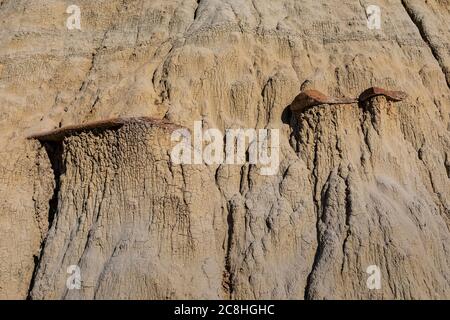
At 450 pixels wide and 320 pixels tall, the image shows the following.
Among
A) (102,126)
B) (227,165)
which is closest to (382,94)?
(227,165)

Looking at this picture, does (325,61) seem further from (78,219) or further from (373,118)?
(78,219)

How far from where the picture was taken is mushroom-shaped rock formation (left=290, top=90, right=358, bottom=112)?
1584 centimetres

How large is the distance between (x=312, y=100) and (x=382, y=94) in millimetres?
1630

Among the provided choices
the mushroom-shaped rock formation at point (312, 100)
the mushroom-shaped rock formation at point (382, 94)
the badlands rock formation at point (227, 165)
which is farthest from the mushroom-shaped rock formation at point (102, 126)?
the mushroom-shaped rock formation at point (382, 94)

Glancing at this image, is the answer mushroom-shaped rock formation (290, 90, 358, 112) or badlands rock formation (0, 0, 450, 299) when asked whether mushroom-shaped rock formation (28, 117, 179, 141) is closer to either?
badlands rock formation (0, 0, 450, 299)

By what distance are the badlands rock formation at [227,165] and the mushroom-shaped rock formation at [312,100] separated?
0.12 m

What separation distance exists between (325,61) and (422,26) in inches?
127

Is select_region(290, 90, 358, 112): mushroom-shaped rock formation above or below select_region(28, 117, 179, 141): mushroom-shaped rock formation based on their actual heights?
above

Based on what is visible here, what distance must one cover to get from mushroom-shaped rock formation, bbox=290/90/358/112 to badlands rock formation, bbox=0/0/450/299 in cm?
12

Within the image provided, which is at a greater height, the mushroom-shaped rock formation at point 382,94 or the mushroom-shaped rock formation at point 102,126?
the mushroom-shaped rock formation at point 382,94

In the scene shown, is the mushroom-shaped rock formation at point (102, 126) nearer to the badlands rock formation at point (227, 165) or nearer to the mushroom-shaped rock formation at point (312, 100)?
the badlands rock formation at point (227, 165)

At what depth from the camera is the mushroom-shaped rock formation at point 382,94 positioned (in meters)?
15.8

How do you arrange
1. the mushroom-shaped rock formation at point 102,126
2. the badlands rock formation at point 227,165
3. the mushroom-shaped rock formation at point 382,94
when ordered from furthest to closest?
the mushroom-shaped rock formation at point 382,94, the mushroom-shaped rock formation at point 102,126, the badlands rock formation at point 227,165

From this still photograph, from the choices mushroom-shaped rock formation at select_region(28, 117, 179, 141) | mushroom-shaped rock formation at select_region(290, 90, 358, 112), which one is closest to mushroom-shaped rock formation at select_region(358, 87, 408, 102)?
mushroom-shaped rock formation at select_region(290, 90, 358, 112)
